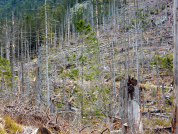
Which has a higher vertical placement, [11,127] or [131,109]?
[131,109]

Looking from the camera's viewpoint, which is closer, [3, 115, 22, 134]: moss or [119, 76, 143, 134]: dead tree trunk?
[119, 76, 143, 134]: dead tree trunk

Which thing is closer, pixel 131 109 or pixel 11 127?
pixel 131 109

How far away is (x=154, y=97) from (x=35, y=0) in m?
88.6

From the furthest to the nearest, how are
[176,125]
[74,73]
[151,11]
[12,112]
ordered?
[151,11], [74,73], [12,112], [176,125]

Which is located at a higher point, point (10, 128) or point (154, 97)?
point (10, 128)

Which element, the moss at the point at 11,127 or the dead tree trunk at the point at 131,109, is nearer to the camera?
the dead tree trunk at the point at 131,109

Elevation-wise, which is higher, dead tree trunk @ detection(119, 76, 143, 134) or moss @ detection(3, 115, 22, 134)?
dead tree trunk @ detection(119, 76, 143, 134)

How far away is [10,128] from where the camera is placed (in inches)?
173

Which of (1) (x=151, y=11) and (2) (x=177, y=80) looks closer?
(2) (x=177, y=80)

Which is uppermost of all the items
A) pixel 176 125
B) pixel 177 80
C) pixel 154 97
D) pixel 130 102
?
pixel 177 80

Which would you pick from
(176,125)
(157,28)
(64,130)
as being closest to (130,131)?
(176,125)

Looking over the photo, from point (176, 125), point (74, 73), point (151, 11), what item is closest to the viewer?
point (176, 125)

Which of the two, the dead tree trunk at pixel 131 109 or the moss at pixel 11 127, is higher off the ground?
the dead tree trunk at pixel 131 109

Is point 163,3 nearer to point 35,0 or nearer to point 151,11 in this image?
point 151,11
